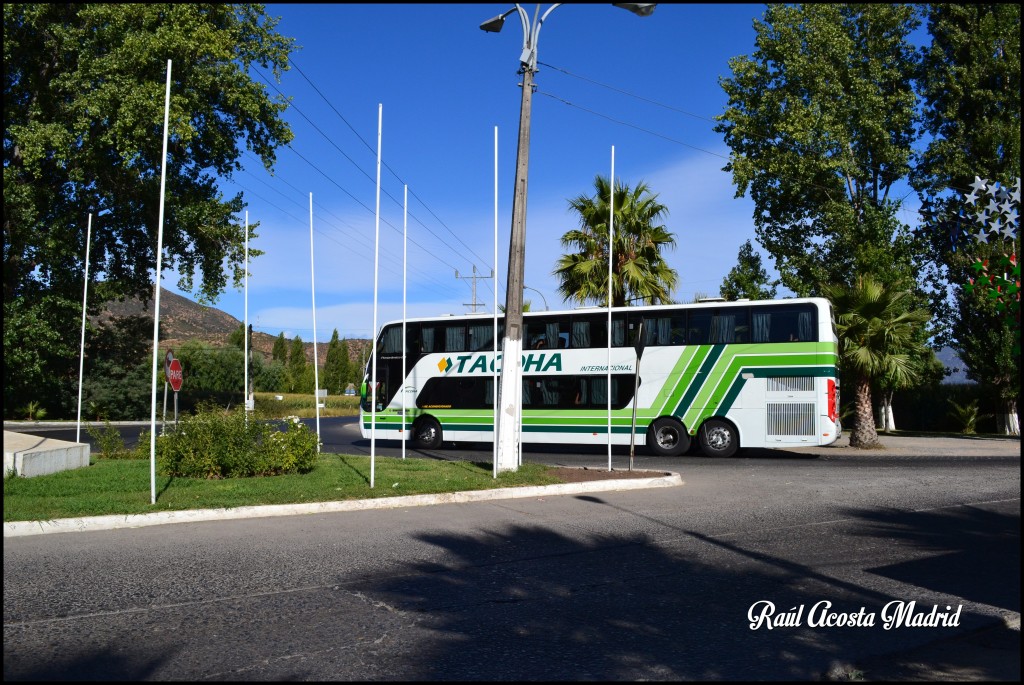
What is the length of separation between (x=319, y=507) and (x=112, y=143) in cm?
1775

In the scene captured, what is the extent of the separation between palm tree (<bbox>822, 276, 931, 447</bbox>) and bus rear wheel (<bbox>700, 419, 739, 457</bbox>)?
3991mm

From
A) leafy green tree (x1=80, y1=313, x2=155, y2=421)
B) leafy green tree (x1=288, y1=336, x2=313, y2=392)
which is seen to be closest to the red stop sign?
leafy green tree (x1=80, y1=313, x2=155, y2=421)

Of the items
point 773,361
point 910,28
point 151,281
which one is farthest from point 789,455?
point 151,281

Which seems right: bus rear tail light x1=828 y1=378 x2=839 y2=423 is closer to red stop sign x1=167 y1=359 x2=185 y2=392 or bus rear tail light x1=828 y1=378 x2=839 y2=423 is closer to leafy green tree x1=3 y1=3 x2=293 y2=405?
red stop sign x1=167 y1=359 x2=185 y2=392

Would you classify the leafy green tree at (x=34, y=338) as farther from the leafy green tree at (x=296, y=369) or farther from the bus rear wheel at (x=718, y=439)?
the leafy green tree at (x=296, y=369)

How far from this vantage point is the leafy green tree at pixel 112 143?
24547 millimetres

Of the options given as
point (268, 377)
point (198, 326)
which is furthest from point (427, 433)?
point (198, 326)

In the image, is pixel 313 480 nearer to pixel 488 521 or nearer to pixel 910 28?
pixel 488 521

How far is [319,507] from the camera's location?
11930 mm

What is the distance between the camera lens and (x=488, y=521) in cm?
1110

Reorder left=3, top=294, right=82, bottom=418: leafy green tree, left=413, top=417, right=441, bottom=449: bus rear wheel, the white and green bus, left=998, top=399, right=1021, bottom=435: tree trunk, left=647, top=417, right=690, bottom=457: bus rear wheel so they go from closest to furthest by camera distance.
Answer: the white and green bus → left=647, top=417, right=690, bottom=457: bus rear wheel → left=413, top=417, right=441, bottom=449: bus rear wheel → left=3, top=294, right=82, bottom=418: leafy green tree → left=998, top=399, right=1021, bottom=435: tree trunk

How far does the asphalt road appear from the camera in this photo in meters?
5.25

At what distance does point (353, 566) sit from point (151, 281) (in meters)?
28.4
